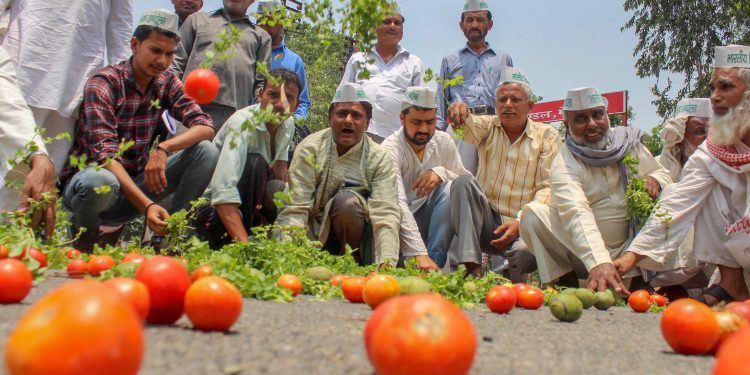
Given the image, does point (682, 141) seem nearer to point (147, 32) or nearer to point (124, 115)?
point (147, 32)

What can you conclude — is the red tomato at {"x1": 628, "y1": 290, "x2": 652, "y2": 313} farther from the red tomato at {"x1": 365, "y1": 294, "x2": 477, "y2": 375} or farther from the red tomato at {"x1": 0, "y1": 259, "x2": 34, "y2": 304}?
the red tomato at {"x1": 0, "y1": 259, "x2": 34, "y2": 304}

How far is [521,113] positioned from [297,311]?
4345 millimetres

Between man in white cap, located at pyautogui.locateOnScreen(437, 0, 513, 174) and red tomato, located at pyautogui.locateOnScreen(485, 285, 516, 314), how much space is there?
13.1ft

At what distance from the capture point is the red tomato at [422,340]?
5.14 ft

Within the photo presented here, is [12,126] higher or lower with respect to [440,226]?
higher

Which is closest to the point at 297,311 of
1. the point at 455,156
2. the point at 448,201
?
the point at 448,201

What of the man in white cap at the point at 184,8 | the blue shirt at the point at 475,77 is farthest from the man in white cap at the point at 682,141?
the man in white cap at the point at 184,8

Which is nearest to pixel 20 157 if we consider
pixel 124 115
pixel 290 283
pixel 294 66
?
pixel 124 115

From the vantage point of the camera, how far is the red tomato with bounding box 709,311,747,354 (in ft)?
8.34

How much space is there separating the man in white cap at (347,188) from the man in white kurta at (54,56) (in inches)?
74.7

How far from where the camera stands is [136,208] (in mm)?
5594

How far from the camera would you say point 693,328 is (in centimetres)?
250

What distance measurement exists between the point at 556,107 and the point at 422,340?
2625cm

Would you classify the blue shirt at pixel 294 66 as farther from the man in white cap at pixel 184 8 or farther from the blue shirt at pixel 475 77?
the blue shirt at pixel 475 77
